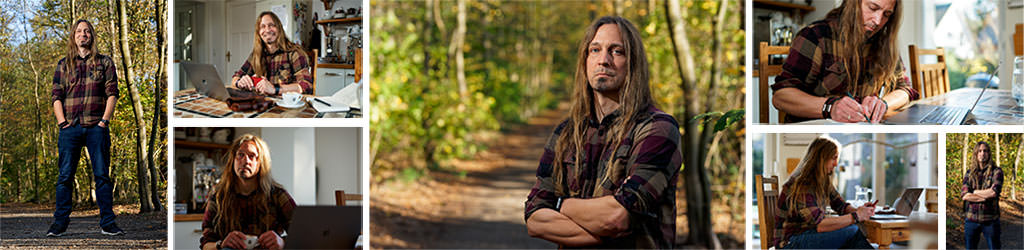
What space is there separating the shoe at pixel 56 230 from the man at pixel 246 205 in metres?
0.55

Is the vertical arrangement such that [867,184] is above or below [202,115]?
below

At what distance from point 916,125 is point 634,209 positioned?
4.19ft

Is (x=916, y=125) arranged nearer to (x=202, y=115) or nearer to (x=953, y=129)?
(x=953, y=129)

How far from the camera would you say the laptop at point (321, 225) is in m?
3.51

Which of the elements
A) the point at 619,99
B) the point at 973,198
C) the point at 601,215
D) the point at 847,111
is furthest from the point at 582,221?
the point at 973,198

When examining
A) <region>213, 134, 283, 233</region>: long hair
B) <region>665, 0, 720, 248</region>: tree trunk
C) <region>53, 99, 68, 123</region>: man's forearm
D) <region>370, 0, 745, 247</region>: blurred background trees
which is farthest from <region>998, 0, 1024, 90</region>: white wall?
<region>53, 99, 68, 123</region>: man's forearm

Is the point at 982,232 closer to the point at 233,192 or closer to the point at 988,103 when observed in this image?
the point at 988,103

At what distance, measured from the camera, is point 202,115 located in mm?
3383

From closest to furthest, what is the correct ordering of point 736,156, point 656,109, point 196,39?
1. point 196,39
2. point 656,109
3. point 736,156

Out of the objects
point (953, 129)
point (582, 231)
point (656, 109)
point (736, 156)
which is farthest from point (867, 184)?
point (736, 156)

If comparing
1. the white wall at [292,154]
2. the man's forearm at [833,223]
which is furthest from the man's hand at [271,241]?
the man's forearm at [833,223]

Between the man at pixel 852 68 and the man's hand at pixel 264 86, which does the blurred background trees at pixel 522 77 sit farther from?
the man's hand at pixel 264 86

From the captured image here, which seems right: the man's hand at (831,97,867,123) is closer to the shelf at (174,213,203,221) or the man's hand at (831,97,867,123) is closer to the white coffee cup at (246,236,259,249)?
the white coffee cup at (246,236,259,249)

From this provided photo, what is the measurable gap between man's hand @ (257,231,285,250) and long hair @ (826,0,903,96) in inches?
99.7
